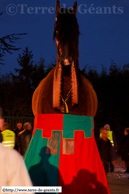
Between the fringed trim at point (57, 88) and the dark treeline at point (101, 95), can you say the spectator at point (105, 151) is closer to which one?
the fringed trim at point (57, 88)

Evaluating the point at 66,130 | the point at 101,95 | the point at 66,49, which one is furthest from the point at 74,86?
the point at 101,95

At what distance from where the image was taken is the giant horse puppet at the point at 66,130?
5.38 meters

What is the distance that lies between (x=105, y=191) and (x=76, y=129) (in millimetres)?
1468

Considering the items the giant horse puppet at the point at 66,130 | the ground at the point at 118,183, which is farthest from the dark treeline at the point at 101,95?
the giant horse puppet at the point at 66,130

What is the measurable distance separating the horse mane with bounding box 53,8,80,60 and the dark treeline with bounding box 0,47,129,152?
11230 mm

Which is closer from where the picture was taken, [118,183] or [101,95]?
[118,183]

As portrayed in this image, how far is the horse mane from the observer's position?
5.52m

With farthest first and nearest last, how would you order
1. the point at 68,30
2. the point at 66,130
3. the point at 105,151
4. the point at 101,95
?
the point at 101,95 < the point at 105,151 < the point at 66,130 < the point at 68,30

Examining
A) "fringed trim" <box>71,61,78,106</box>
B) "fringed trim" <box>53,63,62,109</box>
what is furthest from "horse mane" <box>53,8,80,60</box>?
"fringed trim" <box>53,63,62,109</box>

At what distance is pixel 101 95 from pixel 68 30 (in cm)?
1338

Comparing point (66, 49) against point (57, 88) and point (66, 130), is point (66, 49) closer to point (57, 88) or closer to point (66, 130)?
point (57, 88)

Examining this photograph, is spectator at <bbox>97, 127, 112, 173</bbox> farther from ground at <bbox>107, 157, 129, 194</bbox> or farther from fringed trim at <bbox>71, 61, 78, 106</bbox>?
fringed trim at <bbox>71, 61, 78, 106</bbox>

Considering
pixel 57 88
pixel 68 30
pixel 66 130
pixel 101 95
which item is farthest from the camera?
pixel 101 95

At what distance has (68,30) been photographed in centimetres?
551
